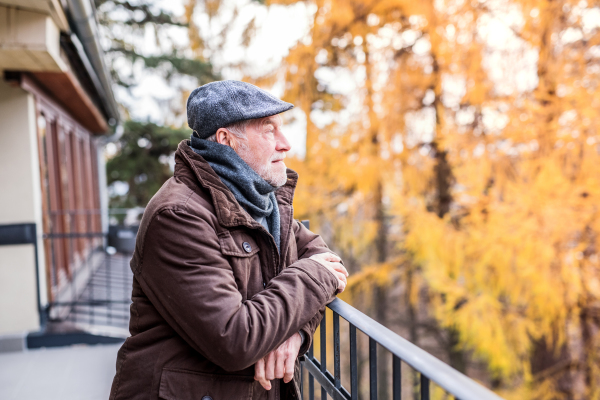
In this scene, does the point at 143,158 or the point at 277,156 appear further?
the point at 143,158

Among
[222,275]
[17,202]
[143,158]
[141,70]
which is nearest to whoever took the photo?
[222,275]

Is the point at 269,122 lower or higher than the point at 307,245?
higher

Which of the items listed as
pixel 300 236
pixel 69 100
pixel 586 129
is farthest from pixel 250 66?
pixel 300 236

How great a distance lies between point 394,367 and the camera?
1038 mm

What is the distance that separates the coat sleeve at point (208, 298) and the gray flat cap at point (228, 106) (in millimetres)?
321

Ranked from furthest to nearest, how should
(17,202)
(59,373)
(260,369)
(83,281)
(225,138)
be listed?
(83,281) < (17,202) < (59,373) < (225,138) < (260,369)


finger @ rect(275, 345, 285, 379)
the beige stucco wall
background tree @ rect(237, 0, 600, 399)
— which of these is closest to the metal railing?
the beige stucco wall

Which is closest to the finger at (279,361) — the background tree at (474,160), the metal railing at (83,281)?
the metal railing at (83,281)

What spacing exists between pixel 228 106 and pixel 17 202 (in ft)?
13.7

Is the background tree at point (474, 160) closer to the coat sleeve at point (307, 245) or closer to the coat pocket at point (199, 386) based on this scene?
the coat sleeve at point (307, 245)

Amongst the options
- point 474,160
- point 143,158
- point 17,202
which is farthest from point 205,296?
point 143,158

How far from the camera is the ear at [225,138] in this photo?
52.6 inches

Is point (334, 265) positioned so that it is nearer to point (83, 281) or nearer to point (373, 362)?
point (373, 362)

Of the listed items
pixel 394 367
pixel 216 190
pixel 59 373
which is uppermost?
pixel 216 190
